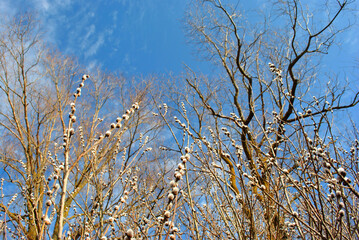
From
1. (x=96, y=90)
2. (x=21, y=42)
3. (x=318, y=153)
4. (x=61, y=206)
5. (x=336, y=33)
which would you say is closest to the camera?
(x=61, y=206)

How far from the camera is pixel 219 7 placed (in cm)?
739

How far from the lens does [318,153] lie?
5.41 feet

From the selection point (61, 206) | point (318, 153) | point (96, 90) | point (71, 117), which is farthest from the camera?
point (96, 90)

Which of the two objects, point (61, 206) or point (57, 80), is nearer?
point (61, 206)

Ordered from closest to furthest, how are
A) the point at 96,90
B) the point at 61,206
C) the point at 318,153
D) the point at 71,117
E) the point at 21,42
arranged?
the point at 61,206 → the point at 71,117 → the point at 318,153 → the point at 21,42 → the point at 96,90

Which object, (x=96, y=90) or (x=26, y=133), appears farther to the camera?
(x=96, y=90)

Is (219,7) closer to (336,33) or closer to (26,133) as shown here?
(336,33)

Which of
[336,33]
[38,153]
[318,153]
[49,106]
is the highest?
[336,33]

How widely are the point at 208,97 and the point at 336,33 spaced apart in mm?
4044

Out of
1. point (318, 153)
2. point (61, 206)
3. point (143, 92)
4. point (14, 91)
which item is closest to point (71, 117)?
point (61, 206)

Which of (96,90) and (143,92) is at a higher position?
(96,90)

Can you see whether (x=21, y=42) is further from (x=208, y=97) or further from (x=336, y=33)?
(x=336, y=33)

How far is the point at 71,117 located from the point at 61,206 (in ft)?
1.98

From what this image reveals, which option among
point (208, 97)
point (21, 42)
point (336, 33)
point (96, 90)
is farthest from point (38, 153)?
point (336, 33)
